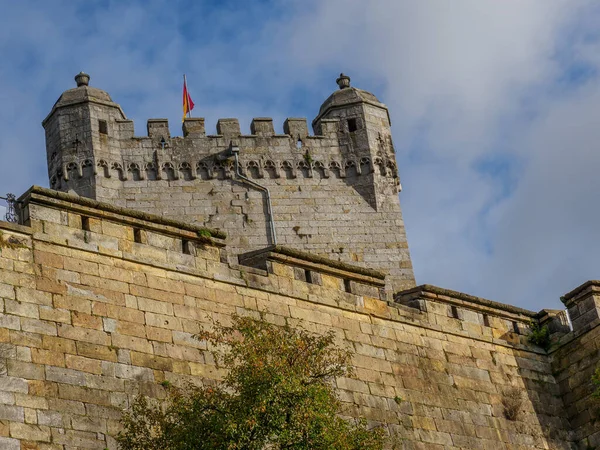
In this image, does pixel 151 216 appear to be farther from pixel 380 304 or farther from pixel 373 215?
pixel 373 215

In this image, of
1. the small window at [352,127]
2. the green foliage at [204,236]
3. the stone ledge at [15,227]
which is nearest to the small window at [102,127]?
the small window at [352,127]

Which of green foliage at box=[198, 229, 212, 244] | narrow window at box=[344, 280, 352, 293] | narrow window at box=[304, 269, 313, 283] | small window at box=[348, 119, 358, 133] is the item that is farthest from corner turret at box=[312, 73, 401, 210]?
green foliage at box=[198, 229, 212, 244]

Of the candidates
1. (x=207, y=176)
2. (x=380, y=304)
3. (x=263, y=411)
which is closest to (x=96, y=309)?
(x=263, y=411)

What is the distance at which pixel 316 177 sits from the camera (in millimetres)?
36938

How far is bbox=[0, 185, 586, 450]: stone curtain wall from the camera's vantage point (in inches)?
800

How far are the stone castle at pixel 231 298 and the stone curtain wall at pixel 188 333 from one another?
0.08 ft

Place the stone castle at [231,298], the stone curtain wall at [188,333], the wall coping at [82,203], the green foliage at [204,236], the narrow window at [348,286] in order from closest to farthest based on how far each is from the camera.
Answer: the stone curtain wall at [188,333] < the stone castle at [231,298] < the wall coping at [82,203] < the green foliage at [204,236] < the narrow window at [348,286]

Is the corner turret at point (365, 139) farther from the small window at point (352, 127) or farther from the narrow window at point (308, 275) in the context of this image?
the narrow window at point (308, 275)

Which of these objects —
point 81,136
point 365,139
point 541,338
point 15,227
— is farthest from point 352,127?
point 15,227

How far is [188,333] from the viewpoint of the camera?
22.3 metres

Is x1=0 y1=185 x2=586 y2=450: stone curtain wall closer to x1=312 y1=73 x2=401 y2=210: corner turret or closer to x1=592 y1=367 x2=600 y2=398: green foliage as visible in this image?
x1=592 y1=367 x2=600 y2=398: green foliage

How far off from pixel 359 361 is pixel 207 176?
12.3 m

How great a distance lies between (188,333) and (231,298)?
1.27 m

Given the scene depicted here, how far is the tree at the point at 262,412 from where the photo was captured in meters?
18.7
